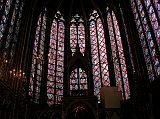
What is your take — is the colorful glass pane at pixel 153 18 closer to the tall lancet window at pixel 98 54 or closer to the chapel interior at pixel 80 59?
the chapel interior at pixel 80 59

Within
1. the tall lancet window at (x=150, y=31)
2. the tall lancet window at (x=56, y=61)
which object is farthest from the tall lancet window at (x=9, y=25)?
the tall lancet window at (x=150, y=31)

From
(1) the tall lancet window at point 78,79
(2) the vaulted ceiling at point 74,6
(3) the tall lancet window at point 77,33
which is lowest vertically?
(1) the tall lancet window at point 78,79

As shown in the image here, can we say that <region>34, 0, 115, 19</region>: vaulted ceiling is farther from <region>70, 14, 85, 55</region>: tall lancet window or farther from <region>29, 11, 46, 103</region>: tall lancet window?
<region>29, 11, 46, 103</region>: tall lancet window

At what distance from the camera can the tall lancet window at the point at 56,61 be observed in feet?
64.7

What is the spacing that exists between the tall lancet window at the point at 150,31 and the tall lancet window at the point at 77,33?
24.1ft

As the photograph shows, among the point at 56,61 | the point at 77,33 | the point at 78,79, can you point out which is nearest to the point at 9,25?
the point at 56,61

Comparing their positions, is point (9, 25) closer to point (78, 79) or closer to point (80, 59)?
point (80, 59)

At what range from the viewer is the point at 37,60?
1969cm

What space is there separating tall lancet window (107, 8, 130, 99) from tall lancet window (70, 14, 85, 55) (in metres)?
2.83

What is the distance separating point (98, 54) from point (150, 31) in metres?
7.82

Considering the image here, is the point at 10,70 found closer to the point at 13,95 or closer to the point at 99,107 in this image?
the point at 13,95

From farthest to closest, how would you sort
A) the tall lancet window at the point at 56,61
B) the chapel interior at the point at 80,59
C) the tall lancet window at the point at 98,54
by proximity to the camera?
the tall lancet window at the point at 98,54 → the tall lancet window at the point at 56,61 → the chapel interior at the point at 80,59

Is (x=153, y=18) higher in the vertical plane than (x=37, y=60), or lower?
higher

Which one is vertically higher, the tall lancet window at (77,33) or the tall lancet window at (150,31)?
the tall lancet window at (77,33)
